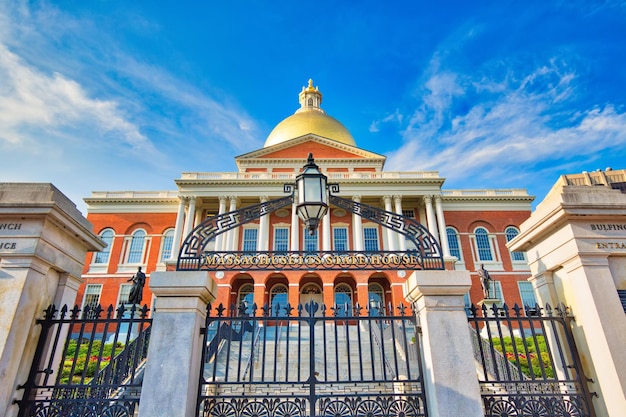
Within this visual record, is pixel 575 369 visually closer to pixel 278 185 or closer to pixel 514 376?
pixel 514 376

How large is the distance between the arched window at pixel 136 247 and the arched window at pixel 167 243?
178cm

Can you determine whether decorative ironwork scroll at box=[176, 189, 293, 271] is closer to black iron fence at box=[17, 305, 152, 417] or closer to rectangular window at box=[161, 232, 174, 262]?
black iron fence at box=[17, 305, 152, 417]

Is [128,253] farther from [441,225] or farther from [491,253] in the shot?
[491,253]

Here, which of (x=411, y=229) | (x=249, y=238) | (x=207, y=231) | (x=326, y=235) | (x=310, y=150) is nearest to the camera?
(x=207, y=231)

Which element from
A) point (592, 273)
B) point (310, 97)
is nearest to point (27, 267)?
point (592, 273)

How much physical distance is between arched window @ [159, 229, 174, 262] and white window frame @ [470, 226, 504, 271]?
2653cm

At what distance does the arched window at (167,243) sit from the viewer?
33438mm

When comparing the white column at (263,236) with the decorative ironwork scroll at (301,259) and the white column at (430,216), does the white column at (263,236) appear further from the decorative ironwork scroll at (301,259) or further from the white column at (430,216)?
the decorative ironwork scroll at (301,259)

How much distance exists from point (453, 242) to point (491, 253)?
3.32 metres


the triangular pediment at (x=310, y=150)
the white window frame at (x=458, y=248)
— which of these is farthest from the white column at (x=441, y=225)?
the triangular pediment at (x=310, y=150)

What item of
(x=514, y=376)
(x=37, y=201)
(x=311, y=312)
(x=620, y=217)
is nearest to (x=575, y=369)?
(x=620, y=217)

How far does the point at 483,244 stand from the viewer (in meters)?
34.3

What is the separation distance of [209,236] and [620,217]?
5.01 meters

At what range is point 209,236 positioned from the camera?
495 cm
